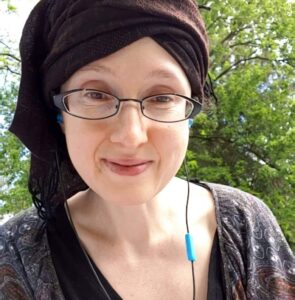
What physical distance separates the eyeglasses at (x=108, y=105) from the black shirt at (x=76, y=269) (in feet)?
1.16

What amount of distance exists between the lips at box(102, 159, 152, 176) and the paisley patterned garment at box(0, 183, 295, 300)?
32cm

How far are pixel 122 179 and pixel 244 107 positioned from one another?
4.42m

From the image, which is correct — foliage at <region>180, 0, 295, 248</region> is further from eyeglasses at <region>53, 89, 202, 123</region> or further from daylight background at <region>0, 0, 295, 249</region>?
eyeglasses at <region>53, 89, 202, 123</region>

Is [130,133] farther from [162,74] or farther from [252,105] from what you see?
[252,105]

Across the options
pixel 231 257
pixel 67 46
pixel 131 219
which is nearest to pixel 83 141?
pixel 67 46

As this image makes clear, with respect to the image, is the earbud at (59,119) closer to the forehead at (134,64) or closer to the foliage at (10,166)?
the forehead at (134,64)

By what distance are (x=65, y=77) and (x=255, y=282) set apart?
2.19 feet

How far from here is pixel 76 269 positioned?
1.05 metres

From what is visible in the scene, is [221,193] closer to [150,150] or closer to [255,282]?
[255,282]

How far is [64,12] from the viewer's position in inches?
34.2

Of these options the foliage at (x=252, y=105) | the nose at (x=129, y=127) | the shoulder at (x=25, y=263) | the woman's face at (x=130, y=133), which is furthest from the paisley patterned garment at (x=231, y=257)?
the foliage at (x=252, y=105)

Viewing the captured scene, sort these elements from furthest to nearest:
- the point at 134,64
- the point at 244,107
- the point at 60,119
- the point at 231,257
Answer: the point at 244,107
the point at 231,257
the point at 60,119
the point at 134,64

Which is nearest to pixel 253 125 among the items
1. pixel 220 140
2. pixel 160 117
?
pixel 220 140

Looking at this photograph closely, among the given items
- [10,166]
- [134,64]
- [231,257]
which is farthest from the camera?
[10,166]
